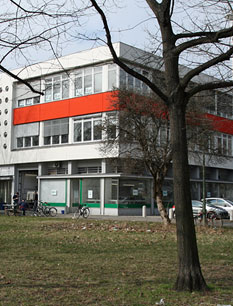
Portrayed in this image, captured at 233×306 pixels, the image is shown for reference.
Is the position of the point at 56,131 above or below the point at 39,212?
above

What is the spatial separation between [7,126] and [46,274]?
37.1m

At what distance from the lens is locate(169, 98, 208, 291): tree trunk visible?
6.79 meters

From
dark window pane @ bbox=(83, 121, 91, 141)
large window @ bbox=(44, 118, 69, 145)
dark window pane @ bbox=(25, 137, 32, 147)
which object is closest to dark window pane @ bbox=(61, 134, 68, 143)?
large window @ bbox=(44, 118, 69, 145)

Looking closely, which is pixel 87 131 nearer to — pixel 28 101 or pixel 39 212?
pixel 39 212

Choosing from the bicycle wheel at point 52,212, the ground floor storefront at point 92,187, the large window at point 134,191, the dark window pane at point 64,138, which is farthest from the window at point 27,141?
the large window at point 134,191

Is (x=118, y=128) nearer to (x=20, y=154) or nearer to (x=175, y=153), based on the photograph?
(x=175, y=153)

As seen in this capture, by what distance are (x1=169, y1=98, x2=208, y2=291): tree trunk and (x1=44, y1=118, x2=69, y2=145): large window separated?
32.0 m

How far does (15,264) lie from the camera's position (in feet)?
31.0

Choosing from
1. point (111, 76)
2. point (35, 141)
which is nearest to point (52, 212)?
point (35, 141)

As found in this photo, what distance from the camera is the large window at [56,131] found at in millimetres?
38875

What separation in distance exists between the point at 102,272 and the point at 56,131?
3160cm

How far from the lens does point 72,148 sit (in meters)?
37.8

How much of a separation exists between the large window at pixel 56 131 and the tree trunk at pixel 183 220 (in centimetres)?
3200

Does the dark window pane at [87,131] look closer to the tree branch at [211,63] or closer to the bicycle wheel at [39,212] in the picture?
the bicycle wheel at [39,212]
